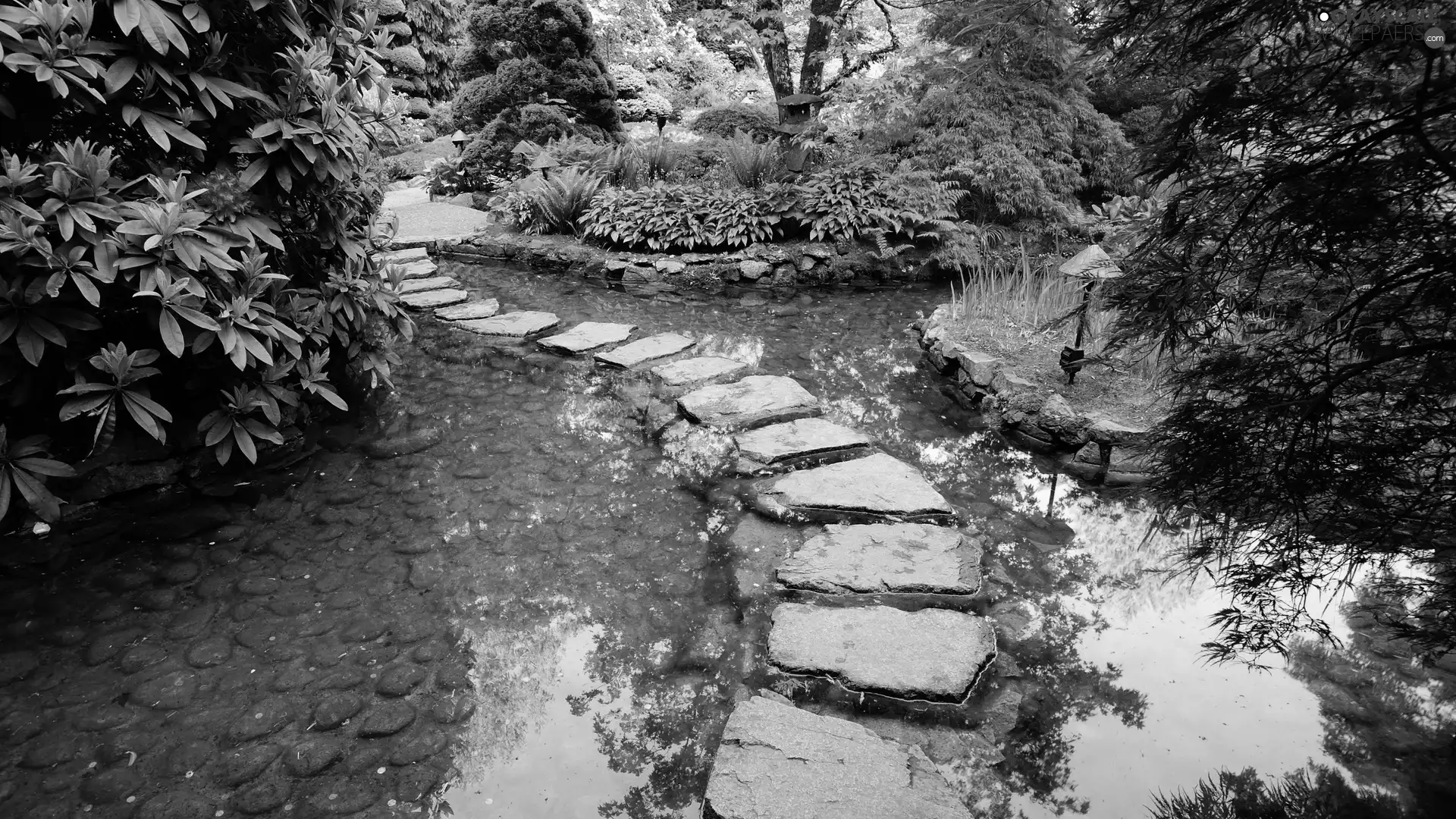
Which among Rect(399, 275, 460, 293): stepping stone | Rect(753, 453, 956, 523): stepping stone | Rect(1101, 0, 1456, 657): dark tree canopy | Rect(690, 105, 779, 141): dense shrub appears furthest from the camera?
Rect(690, 105, 779, 141): dense shrub

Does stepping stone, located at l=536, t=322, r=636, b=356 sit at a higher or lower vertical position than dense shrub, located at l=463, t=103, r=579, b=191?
lower

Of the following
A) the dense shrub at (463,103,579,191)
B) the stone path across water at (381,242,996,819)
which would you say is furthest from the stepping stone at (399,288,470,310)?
the dense shrub at (463,103,579,191)

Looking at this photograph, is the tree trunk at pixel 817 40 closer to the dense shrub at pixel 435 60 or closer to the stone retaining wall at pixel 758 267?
the stone retaining wall at pixel 758 267

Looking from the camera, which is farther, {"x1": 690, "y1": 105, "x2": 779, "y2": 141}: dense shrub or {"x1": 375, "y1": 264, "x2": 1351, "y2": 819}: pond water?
{"x1": 690, "y1": 105, "x2": 779, "y2": 141}: dense shrub

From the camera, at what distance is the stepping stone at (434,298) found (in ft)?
20.6

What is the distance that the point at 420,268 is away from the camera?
735 centimetres

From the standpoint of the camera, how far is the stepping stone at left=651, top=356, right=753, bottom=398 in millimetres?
4668

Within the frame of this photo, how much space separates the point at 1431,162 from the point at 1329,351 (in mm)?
537

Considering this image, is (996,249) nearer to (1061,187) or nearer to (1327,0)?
(1061,187)

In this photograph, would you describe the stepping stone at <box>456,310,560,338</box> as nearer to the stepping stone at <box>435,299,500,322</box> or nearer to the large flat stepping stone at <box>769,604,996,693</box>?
the stepping stone at <box>435,299,500,322</box>

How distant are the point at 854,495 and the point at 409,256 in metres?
6.08

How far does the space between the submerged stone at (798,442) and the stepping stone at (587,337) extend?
6.01 ft

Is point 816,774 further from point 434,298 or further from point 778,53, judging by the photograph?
point 778,53

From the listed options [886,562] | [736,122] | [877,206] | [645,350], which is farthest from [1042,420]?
[736,122]
